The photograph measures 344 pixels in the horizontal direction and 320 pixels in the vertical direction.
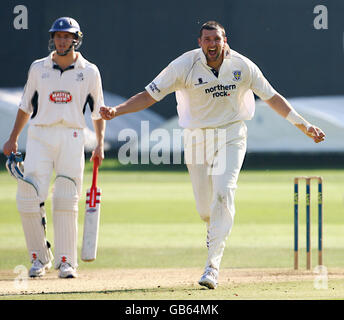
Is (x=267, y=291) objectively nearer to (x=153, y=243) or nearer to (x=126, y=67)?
(x=153, y=243)

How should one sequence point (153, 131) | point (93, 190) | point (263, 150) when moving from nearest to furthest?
point (93, 190) → point (263, 150) → point (153, 131)

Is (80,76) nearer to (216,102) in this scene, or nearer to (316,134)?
(216,102)

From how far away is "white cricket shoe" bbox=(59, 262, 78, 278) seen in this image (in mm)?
6527

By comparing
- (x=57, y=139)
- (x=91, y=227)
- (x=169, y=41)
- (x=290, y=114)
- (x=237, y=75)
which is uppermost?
(x=169, y=41)

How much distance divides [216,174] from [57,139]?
118 centimetres

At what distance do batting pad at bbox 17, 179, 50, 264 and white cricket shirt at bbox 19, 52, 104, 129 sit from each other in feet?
1.58

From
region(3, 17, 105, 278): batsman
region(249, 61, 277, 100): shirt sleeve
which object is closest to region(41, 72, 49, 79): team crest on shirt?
region(3, 17, 105, 278): batsman

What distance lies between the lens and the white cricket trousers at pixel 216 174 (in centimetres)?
595

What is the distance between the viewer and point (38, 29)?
2752 cm

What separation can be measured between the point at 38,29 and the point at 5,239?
60.9ft

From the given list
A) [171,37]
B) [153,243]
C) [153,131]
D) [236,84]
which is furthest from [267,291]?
[171,37]

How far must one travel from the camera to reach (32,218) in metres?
6.51

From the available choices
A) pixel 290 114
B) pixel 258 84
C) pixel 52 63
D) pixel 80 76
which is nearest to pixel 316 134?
pixel 290 114

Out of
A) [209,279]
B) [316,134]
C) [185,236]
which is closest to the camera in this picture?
[209,279]
